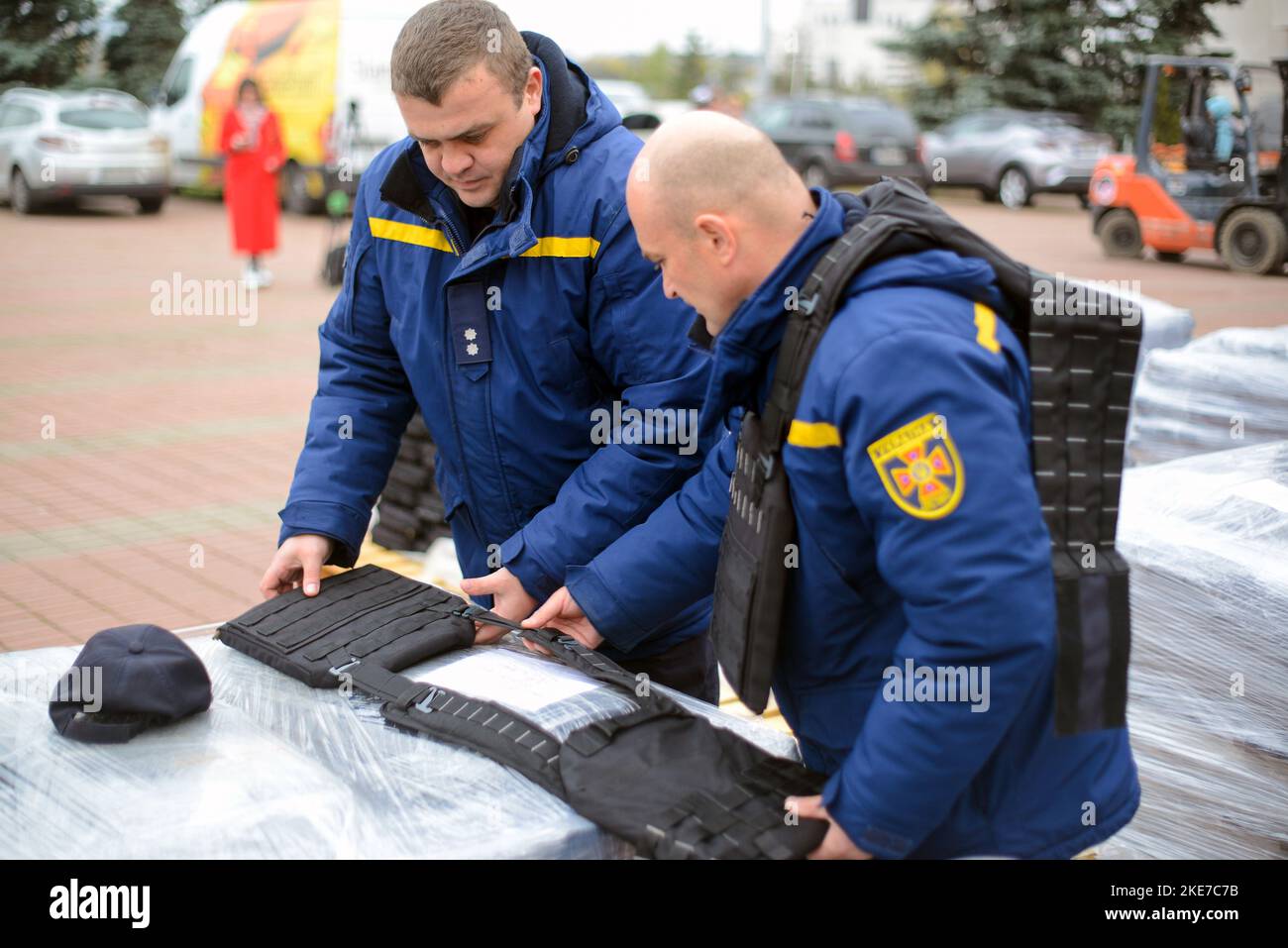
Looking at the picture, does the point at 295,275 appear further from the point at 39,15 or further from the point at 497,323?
the point at 39,15

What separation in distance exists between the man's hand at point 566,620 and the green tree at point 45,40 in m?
29.9

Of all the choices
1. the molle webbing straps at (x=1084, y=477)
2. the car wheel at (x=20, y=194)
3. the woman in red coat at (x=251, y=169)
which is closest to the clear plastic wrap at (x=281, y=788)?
the molle webbing straps at (x=1084, y=477)

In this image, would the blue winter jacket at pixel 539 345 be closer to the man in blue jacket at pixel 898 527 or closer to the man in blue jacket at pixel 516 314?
the man in blue jacket at pixel 516 314

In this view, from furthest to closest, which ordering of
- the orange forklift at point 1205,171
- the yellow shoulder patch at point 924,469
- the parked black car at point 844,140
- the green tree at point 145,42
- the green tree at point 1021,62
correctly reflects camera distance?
the green tree at point 145,42 → the green tree at point 1021,62 → the parked black car at point 844,140 → the orange forklift at point 1205,171 → the yellow shoulder patch at point 924,469

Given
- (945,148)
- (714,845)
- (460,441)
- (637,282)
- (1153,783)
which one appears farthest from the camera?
(945,148)

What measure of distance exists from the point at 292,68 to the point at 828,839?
18882mm

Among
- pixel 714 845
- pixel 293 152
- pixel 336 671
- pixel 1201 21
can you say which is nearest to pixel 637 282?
pixel 336 671

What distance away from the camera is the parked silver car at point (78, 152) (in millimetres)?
18094

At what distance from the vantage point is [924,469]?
1.56m

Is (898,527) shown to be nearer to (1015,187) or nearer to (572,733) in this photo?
(572,733)

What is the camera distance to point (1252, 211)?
14156 mm

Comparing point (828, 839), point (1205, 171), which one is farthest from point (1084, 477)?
point (1205, 171)

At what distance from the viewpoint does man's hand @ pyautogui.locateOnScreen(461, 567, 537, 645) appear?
251 centimetres

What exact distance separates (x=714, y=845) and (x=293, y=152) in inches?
728
